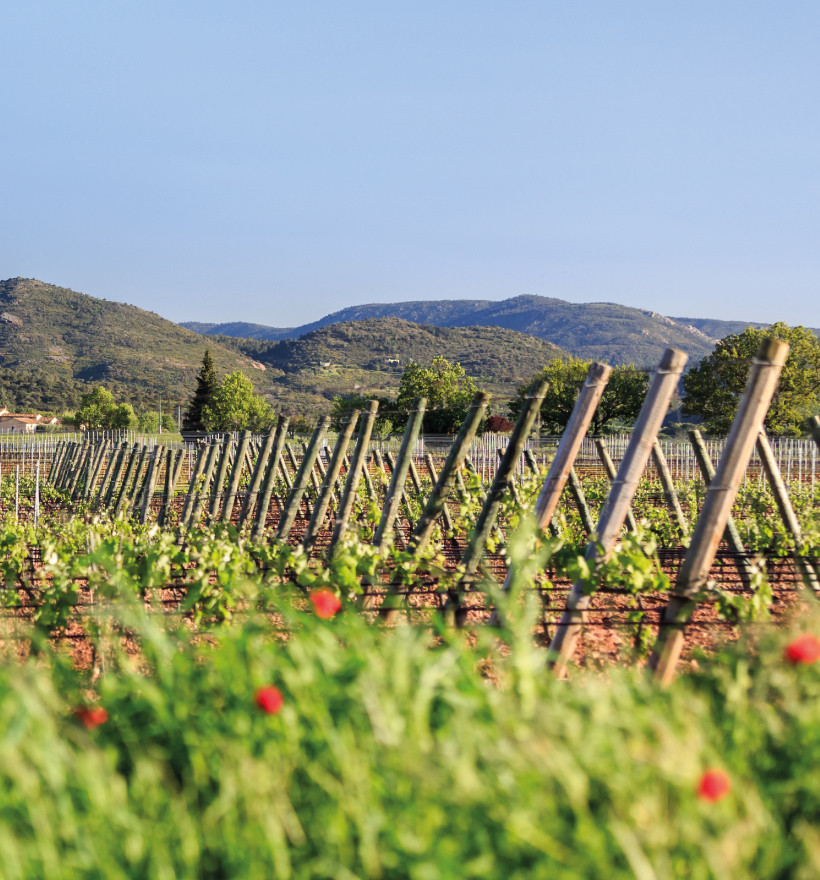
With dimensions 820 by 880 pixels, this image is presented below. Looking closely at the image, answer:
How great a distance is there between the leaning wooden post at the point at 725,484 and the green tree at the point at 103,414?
67035mm

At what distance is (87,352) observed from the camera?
10750cm

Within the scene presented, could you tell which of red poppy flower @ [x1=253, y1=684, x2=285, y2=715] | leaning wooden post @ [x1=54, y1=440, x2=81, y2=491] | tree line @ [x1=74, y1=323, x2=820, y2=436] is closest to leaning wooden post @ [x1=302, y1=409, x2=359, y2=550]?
red poppy flower @ [x1=253, y1=684, x2=285, y2=715]

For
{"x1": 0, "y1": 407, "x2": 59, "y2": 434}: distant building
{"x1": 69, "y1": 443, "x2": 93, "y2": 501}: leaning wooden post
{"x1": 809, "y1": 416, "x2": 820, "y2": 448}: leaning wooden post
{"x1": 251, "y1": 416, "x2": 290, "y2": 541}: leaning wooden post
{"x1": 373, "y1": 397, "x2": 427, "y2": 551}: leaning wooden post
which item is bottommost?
{"x1": 0, "y1": 407, "x2": 59, "y2": 434}: distant building

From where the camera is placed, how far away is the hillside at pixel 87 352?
3561 inches

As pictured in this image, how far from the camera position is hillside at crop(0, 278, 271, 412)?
90.4 m

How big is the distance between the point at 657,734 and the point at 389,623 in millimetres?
2667

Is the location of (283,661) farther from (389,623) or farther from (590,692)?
(389,623)

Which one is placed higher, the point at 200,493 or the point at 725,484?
the point at 725,484

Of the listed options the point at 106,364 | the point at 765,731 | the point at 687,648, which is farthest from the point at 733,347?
the point at 106,364

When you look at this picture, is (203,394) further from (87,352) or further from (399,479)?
(399,479)

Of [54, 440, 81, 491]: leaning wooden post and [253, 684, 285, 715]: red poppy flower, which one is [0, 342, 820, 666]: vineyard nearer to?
[253, 684, 285, 715]: red poppy flower

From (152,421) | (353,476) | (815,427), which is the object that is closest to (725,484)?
(353,476)

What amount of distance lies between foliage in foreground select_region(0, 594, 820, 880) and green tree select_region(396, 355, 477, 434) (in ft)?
137

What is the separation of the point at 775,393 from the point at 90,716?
152 ft
